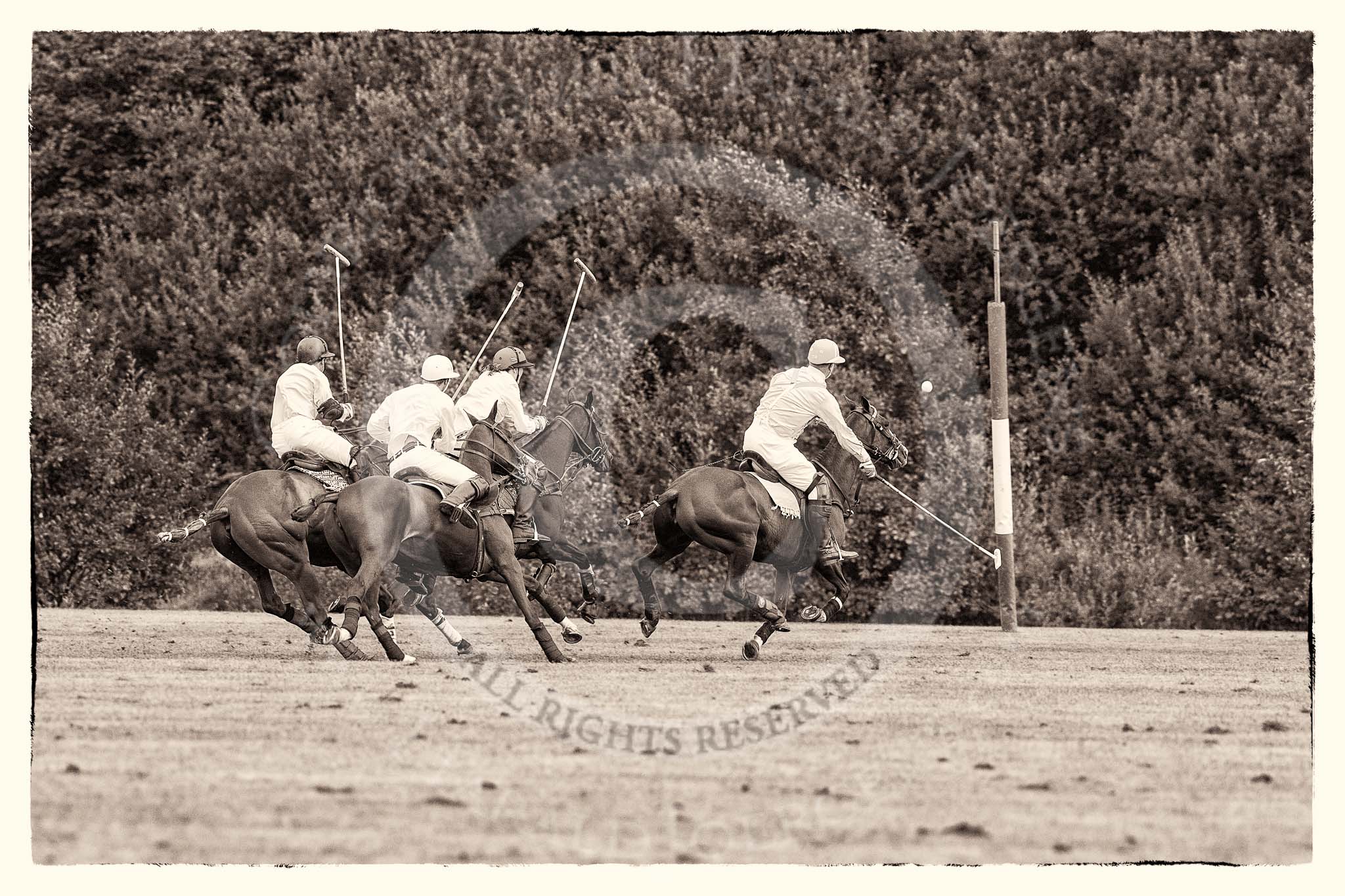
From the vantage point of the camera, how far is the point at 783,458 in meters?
16.6

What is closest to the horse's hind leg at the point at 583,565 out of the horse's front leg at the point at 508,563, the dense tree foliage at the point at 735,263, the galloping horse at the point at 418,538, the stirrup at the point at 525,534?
the stirrup at the point at 525,534

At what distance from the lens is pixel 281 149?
31125 mm

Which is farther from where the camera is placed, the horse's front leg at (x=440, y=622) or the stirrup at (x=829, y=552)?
the stirrup at (x=829, y=552)

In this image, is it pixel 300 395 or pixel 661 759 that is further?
pixel 300 395

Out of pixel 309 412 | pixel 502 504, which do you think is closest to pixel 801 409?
pixel 502 504

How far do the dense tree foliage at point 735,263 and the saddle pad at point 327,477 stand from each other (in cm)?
838

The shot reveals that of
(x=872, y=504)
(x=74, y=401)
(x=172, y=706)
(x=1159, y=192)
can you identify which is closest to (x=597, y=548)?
(x=872, y=504)

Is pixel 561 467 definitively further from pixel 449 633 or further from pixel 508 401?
pixel 449 633

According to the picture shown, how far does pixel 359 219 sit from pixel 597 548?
8.70 m

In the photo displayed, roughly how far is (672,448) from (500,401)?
7.52 meters

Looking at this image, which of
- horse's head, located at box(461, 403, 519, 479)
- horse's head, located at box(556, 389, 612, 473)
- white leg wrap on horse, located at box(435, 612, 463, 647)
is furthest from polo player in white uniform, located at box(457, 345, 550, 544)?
white leg wrap on horse, located at box(435, 612, 463, 647)

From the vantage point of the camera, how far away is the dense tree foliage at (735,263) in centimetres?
2455

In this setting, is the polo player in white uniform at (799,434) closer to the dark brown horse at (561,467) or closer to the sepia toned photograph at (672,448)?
the sepia toned photograph at (672,448)

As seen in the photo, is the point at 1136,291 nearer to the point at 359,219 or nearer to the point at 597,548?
the point at 597,548
